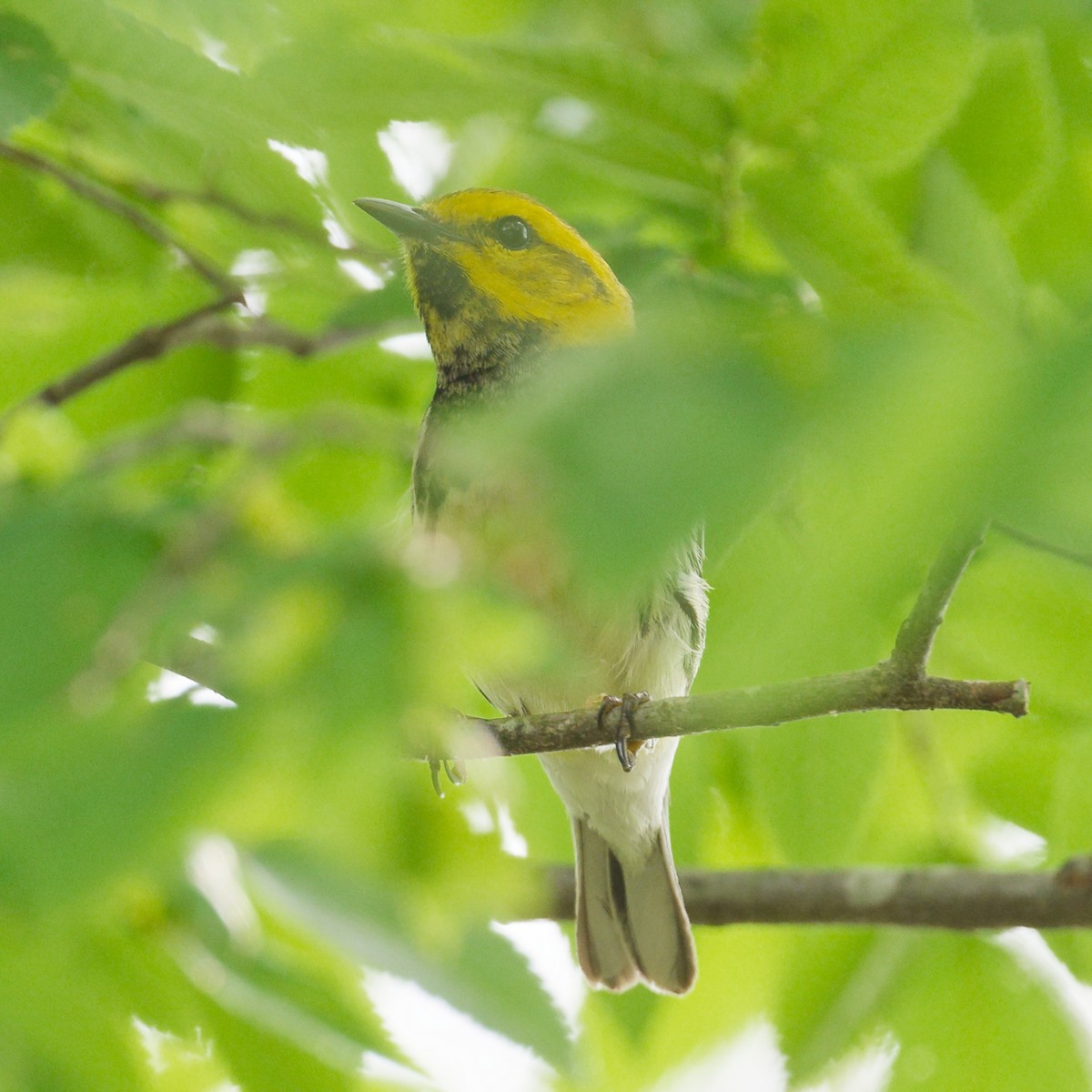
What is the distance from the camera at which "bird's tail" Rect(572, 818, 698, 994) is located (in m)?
3.55

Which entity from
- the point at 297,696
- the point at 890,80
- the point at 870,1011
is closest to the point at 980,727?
the point at 870,1011

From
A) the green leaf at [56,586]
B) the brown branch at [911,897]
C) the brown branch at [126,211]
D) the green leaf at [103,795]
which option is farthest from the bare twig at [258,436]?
the brown branch at [911,897]

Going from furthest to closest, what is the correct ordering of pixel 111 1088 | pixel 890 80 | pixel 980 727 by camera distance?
pixel 980 727 → pixel 890 80 → pixel 111 1088

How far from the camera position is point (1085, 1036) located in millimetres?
2553

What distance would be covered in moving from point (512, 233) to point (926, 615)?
257cm

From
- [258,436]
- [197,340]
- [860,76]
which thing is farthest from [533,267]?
[258,436]

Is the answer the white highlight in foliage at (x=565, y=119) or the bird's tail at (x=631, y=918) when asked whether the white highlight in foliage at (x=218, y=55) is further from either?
the bird's tail at (x=631, y=918)

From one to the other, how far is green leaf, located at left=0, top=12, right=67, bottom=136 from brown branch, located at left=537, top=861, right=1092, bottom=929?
1.71m

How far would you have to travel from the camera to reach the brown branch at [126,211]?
3014 mm

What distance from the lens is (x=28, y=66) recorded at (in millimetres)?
2076

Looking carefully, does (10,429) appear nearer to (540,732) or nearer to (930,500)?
(540,732)

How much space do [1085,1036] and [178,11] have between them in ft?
7.32

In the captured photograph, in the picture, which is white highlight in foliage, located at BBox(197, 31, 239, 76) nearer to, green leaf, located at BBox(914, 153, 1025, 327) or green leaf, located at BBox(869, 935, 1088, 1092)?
green leaf, located at BBox(914, 153, 1025, 327)

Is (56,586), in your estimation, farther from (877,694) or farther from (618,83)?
(618,83)
